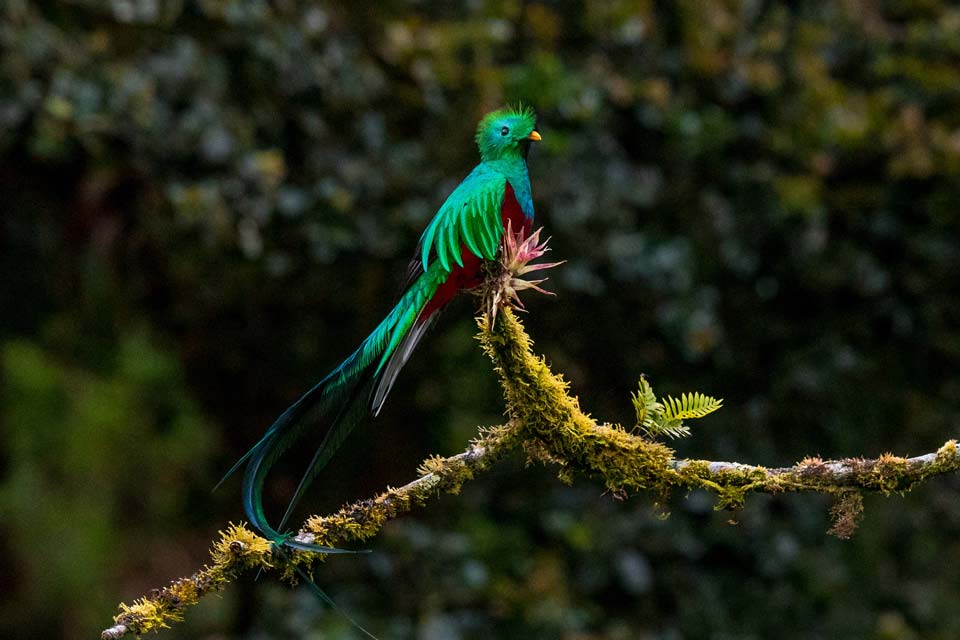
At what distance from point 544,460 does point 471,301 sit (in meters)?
1.55

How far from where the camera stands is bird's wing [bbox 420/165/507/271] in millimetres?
2166

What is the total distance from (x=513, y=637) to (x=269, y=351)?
1398 millimetres

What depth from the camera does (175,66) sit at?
3.58 meters

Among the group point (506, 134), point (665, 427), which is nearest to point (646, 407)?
point (665, 427)

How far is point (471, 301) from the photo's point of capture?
138 inches

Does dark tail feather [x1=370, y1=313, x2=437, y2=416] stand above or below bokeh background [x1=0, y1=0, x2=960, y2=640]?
below

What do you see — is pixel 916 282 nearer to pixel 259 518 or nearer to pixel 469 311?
pixel 469 311

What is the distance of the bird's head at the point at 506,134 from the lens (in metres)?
2.46

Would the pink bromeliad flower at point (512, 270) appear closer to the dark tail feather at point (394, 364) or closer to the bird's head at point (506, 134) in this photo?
the dark tail feather at point (394, 364)

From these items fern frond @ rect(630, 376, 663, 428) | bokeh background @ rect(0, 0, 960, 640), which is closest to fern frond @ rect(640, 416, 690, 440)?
fern frond @ rect(630, 376, 663, 428)

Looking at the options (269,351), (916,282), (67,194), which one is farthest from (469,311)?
(916,282)

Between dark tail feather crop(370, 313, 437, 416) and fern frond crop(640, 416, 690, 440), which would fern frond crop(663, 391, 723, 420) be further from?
dark tail feather crop(370, 313, 437, 416)

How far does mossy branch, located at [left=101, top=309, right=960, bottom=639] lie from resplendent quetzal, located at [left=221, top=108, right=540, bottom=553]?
78mm

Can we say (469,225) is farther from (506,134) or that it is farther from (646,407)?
(646,407)
